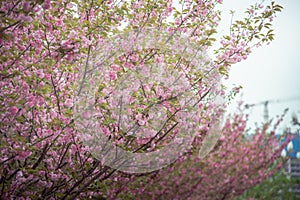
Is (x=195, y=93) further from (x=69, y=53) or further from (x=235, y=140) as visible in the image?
(x=235, y=140)

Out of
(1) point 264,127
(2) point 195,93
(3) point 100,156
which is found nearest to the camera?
(3) point 100,156

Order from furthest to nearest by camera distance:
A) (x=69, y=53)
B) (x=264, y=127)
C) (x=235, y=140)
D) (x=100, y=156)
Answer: (x=264, y=127)
(x=235, y=140)
(x=100, y=156)
(x=69, y=53)

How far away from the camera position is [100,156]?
2615 millimetres

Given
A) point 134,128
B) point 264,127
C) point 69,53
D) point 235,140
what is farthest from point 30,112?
point 264,127

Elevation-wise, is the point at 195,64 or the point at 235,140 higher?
the point at 235,140

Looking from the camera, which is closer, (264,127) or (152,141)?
(152,141)

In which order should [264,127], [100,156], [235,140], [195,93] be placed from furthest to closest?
[264,127] < [235,140] < [195,93] < [100,156]

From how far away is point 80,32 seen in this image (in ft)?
8.01

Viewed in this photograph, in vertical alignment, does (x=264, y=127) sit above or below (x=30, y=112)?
above

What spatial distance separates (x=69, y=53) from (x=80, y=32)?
0.16m

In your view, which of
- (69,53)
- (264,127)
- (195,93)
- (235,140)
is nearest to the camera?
(69,53)

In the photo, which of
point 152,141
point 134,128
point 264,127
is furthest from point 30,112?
point 264,127

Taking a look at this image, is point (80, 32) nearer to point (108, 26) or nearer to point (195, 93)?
point (108, 26)

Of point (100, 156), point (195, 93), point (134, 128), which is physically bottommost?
point (100, 156)
